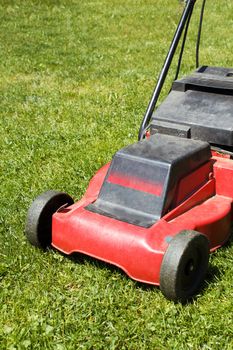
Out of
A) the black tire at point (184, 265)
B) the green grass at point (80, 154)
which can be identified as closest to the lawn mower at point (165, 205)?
the black tire at point (184, 265)

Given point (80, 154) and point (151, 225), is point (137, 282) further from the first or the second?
point (80, 154)

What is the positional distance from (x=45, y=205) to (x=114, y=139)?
160 centimetres

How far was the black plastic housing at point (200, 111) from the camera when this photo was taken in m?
2.66

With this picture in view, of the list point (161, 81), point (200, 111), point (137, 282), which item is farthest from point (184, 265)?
point (161, 81)

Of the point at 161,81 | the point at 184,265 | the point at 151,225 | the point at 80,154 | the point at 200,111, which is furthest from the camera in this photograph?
the point at 80,154

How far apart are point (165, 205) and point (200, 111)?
597 millimetres

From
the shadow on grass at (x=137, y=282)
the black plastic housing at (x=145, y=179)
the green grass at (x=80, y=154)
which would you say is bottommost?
the green grass at (x=80, y=154)

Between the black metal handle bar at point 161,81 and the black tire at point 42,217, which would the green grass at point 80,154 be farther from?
the black metal handle bar at point 161,81

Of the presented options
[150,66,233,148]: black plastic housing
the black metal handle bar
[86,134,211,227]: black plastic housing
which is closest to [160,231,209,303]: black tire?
[86,134,211,227]: black plastic housing

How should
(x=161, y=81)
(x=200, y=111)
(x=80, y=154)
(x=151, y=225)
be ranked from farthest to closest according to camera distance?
1. (x=80, y=154)
2. (x=161, y=81)
3. (x=200, y=111)
4. (x=151, y=225)

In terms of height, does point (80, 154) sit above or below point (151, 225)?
below

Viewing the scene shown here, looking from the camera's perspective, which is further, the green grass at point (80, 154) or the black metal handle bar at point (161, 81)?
the black metal handle bar at point (161, 81)

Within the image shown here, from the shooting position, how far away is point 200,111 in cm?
274

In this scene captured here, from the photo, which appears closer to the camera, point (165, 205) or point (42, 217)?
point (165, 205)
